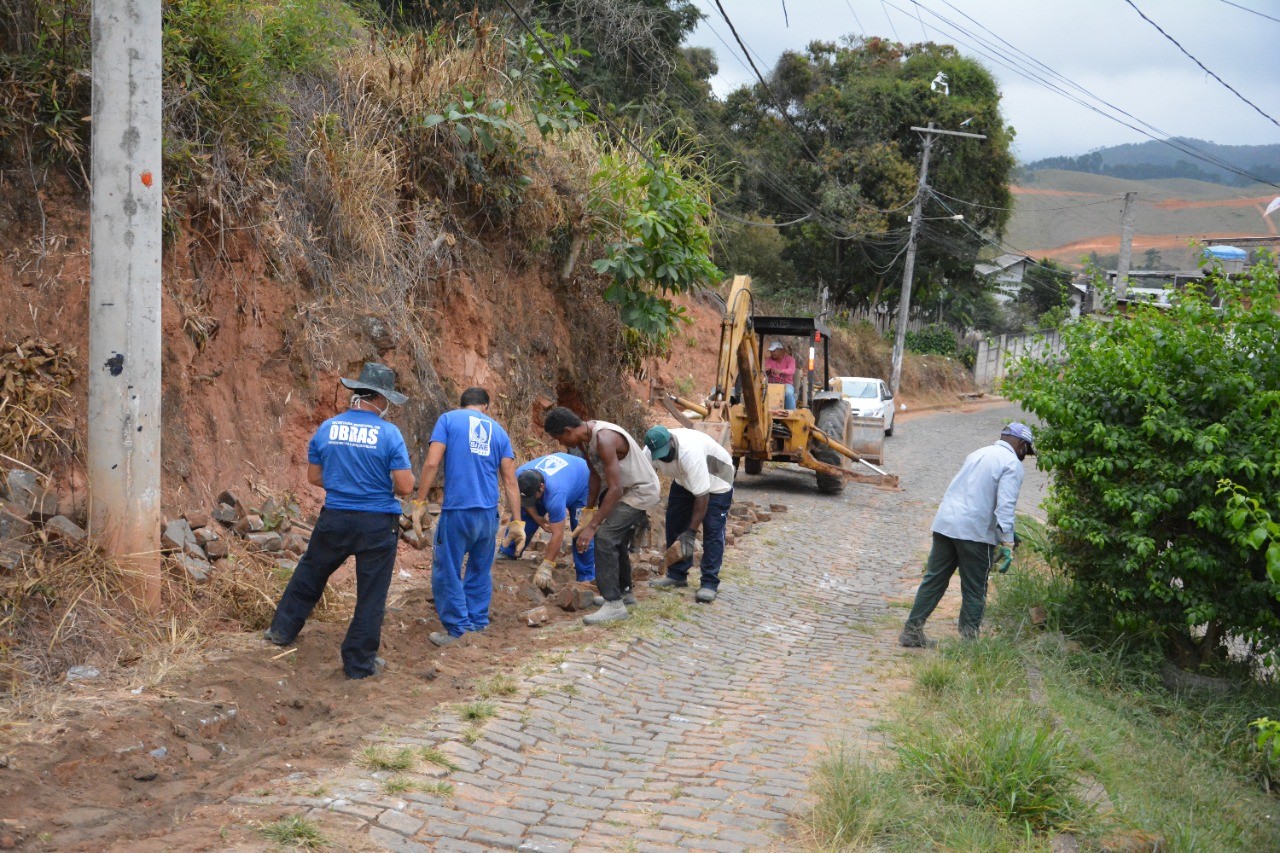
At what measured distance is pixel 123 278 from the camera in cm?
611

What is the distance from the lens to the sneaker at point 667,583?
9.61 m

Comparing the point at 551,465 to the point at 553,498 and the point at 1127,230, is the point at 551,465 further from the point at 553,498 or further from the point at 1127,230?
the point at 1127,230

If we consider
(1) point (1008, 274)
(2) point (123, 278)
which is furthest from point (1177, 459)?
(1) point (1008, 274)

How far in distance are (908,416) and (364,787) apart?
31.8 meters

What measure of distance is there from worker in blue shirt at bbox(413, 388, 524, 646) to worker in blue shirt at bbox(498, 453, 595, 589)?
1116 mm

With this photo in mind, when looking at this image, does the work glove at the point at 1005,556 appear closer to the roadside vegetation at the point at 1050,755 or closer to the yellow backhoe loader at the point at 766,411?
the roadside vegetation at the point at 1050,755

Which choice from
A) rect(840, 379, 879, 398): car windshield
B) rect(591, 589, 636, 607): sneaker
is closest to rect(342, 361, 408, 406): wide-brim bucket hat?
rect(591, 589, 636, 607): sneaker

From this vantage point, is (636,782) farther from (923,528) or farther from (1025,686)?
(923,528)

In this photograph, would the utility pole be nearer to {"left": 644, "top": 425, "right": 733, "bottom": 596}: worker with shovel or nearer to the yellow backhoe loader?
the yellow backhoe loader

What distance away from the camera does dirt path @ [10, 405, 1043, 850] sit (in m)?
4.60

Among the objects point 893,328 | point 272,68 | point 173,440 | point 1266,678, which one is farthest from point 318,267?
point 893,328

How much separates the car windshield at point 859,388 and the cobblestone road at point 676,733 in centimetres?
1505

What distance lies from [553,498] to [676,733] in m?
2.96

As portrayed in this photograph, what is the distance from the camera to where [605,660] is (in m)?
7.28
